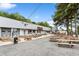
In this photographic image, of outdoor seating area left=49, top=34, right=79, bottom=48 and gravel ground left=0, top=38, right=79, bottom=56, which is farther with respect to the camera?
outdoor seating area left=49, top=34, right=79, bottom=48

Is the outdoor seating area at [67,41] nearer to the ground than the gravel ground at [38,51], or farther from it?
farther from it

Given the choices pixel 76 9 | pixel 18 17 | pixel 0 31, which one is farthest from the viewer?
pixel 18 17

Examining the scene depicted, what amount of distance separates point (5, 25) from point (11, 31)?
1078mm

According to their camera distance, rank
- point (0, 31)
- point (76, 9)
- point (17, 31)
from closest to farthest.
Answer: point (76, 9) < point (0, 31) < point (17, 31)

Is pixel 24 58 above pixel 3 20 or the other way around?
the other way around

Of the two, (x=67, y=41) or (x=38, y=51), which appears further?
(x=67, y=41)

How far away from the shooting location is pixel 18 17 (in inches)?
1332

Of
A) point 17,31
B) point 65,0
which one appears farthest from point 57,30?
point 65,0

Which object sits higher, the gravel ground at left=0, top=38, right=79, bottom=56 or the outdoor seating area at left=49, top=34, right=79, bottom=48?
the outdoor seating area at left=49, top=34, right=79, bottom=48

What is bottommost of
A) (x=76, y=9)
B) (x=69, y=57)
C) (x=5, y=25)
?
(x=69, y=57)

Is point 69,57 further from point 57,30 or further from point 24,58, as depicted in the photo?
point 57,30

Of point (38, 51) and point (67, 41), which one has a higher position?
point (67, 41)

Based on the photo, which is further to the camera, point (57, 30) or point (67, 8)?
point (57, 30)

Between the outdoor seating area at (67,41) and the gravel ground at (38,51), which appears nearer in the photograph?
the gravel ground at (38,51)
